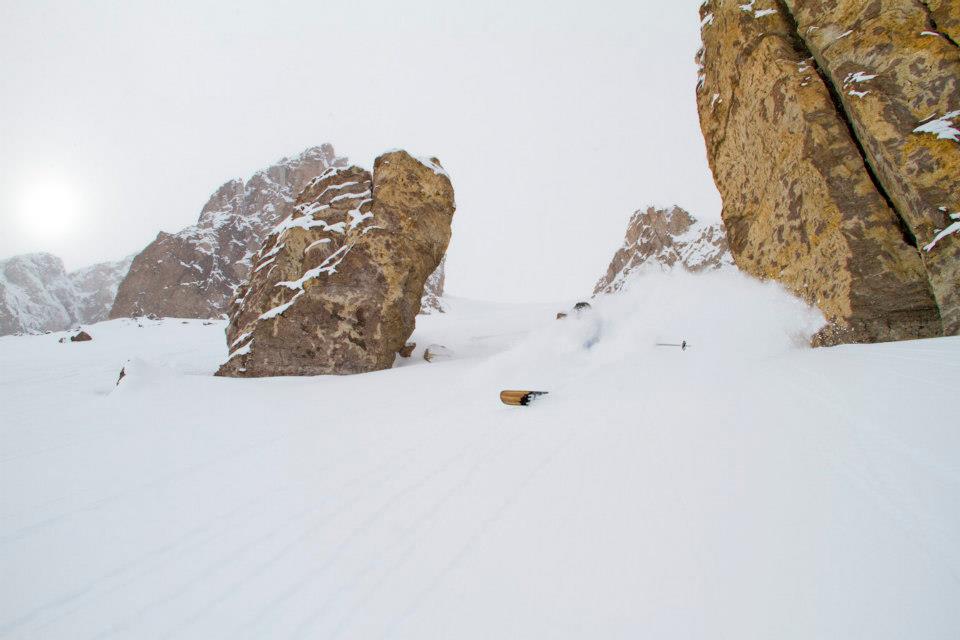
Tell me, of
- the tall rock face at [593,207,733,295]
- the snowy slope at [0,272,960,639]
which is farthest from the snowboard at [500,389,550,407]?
the tall rock face at [593,207,733,295]

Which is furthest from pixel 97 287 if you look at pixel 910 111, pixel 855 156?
pixel 910 111

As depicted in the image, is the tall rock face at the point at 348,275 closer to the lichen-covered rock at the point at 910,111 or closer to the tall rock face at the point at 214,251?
the lichen-covered rock at the point at 910,111

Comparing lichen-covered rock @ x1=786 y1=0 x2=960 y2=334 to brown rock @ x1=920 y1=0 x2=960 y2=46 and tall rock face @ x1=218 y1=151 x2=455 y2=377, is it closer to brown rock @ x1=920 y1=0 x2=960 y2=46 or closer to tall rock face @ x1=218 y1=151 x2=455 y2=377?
brown rock @ x1=920 y1=0 x2=960 y2=46

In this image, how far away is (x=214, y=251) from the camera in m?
54.1

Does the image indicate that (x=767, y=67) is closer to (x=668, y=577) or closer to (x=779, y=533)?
(x=779, y=533)

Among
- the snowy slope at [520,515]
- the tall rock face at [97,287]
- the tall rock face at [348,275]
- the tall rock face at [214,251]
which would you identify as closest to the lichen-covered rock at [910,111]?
the snowy slope at [520,515]

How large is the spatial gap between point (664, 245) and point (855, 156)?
4032 cm

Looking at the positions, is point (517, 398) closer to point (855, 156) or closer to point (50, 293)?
point (855, 156)

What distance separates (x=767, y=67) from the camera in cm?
860

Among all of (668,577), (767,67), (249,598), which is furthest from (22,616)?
(767,67)

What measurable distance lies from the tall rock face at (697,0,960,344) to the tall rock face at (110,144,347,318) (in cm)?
5589

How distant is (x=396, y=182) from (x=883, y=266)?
11.8 meters

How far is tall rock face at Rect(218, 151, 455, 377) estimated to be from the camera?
35.6 ft

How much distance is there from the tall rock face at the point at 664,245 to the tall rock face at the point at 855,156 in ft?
98.6
